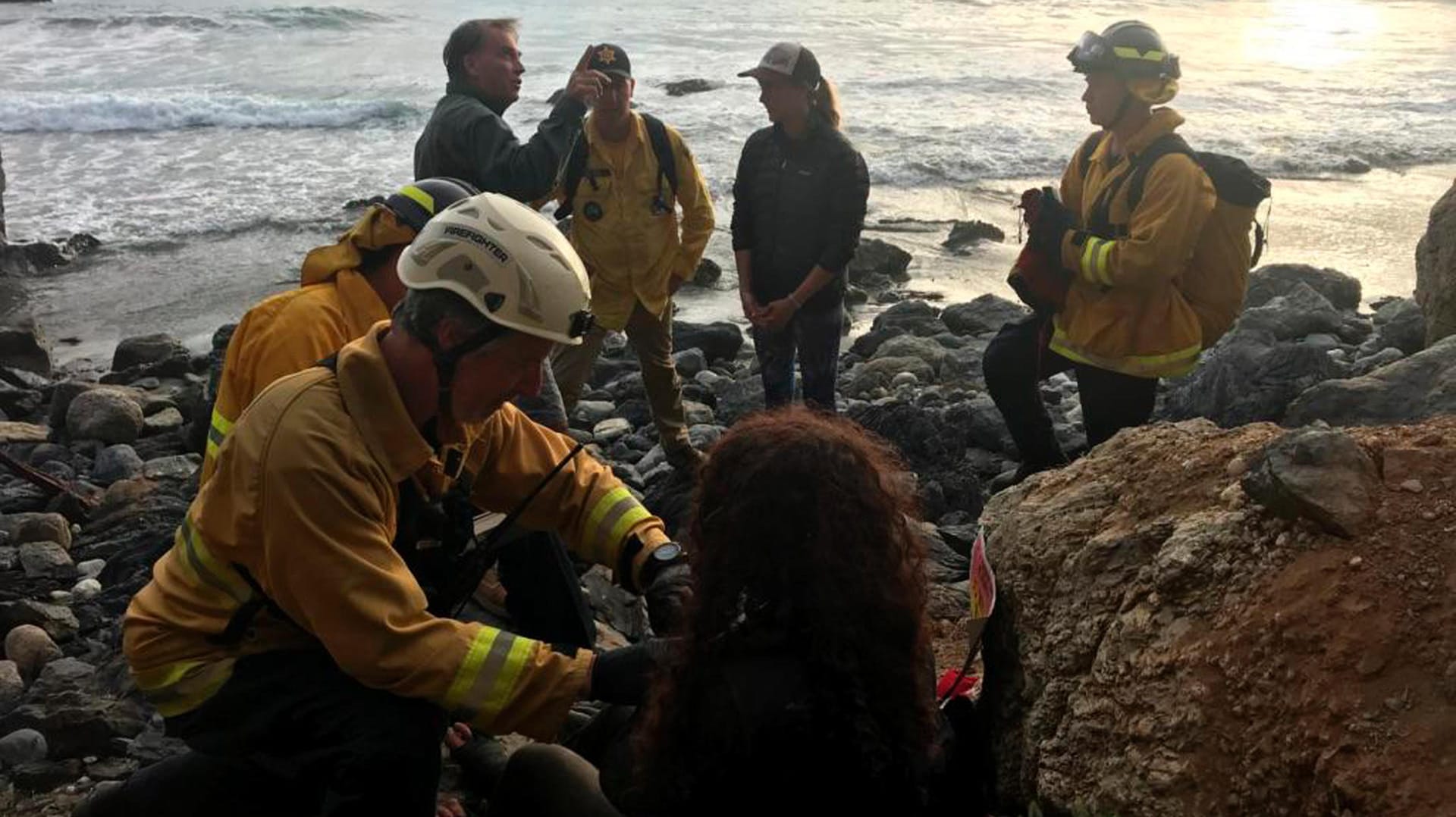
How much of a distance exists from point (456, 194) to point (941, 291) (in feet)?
27.8

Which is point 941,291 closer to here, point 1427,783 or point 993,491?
point 993,491

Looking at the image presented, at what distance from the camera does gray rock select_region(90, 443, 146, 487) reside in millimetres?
7262

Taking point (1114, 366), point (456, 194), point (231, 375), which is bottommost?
point (1114, 366)

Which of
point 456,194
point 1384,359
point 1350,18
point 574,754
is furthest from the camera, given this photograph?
point 1350,18

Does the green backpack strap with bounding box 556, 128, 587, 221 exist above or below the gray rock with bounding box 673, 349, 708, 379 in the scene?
above

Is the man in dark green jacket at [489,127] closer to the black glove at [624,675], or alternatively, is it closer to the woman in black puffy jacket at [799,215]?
the woman in black puffy jacket at [799,215]

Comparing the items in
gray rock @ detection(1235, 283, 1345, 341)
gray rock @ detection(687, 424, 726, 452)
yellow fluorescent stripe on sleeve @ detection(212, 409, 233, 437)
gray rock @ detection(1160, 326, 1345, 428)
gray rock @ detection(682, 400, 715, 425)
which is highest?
yellow fluorescent stripe on sleeve @ detection(212, 409, 233, 437)

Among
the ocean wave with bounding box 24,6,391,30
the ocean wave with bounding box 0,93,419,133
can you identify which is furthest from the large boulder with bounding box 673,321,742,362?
the ocean wave with bounding box 24,6,391,30

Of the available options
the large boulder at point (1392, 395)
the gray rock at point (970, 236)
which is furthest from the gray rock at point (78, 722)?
the gray rock at point (970, 236)

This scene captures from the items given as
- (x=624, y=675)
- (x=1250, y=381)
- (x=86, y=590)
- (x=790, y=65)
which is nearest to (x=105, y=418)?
(x=86, y=590)

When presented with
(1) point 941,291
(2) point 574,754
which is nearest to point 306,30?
(1) point 941,291

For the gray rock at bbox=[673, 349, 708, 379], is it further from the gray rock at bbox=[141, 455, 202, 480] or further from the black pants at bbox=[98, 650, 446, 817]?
the black pants at bbox=[98, 650, 446, 817]

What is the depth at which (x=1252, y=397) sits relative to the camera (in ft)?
23.0

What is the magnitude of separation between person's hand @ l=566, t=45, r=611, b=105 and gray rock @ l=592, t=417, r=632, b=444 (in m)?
2.47
